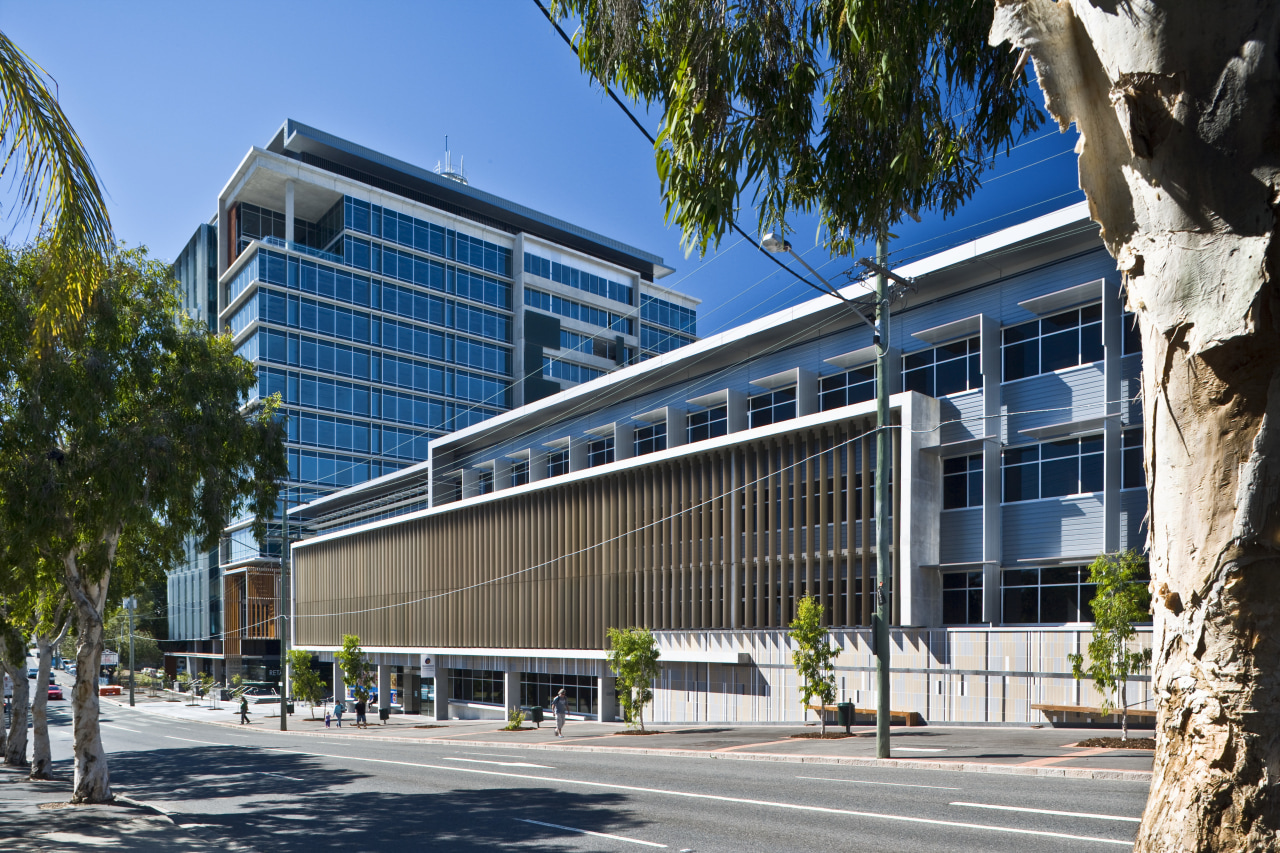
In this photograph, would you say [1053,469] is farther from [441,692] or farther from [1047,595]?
[441,692]

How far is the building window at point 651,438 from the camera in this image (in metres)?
44.4

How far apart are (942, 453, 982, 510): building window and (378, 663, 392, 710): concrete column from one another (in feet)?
110

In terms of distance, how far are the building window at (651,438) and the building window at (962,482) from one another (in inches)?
548

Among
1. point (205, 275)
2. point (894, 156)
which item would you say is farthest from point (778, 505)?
point (205, 275)

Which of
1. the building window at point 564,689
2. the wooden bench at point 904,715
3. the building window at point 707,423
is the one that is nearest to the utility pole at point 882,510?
the wooden bench at point 904,715

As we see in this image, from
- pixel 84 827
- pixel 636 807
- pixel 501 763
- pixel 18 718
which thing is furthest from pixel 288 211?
pixel 636 807

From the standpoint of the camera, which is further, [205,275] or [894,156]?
[205,275]

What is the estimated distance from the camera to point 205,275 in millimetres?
90875

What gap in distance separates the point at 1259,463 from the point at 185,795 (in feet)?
73.2

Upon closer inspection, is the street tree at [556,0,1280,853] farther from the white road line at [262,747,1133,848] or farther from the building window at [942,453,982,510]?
the building window at [942,453,982,510]

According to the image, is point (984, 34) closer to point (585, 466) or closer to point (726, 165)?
point (726, 165)

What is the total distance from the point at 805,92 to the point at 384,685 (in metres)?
55.6

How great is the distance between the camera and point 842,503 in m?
34.2

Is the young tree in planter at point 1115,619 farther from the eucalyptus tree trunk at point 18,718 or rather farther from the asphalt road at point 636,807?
the eucalyptus tree trunk at point 18,718
